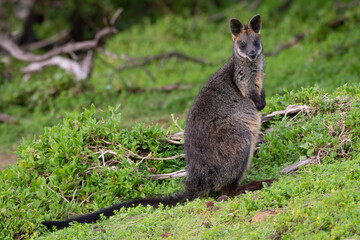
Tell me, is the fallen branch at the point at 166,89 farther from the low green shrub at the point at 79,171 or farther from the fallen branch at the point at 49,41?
the low green shrub at the point at 79,171

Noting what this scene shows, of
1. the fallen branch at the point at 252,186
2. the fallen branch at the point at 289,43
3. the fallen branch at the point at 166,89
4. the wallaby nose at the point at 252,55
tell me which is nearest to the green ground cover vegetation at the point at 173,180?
the fallen branch at the point at 252,186

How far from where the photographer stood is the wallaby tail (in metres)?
5.39

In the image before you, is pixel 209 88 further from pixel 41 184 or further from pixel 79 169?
pixel 41 184

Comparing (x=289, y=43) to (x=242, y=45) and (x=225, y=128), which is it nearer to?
(x=242, y=45)

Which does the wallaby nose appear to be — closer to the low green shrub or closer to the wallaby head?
the wallaby head

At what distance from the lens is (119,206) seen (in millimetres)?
5613

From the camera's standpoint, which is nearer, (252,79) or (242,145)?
(242,145)

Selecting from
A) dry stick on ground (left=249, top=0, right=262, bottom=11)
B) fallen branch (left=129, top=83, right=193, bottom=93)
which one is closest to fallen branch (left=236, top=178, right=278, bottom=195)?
fallen branch (left=129, top=83, right=193, bottom=93)

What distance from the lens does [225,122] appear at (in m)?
5.84

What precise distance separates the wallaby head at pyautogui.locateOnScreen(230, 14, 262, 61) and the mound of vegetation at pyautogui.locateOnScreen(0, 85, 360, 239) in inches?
37.9

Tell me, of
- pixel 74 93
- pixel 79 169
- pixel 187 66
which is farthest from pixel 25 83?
pixel 79 169

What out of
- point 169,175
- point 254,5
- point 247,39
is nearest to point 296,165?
point 169,175

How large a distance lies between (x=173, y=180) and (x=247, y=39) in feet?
6.16

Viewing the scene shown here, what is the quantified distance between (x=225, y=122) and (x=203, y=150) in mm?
421
